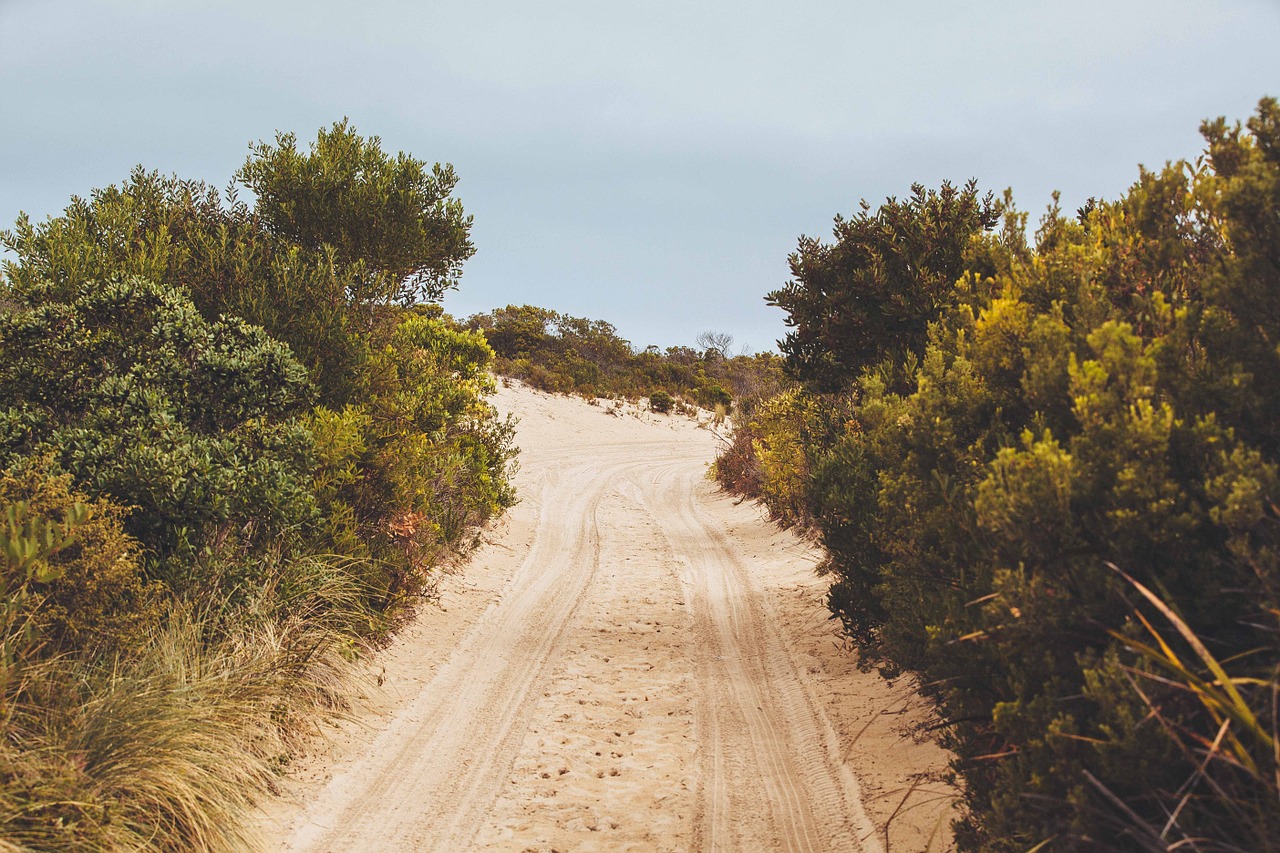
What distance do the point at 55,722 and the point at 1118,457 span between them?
17.2 ft

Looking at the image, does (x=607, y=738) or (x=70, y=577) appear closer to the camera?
(x=70, y=577)

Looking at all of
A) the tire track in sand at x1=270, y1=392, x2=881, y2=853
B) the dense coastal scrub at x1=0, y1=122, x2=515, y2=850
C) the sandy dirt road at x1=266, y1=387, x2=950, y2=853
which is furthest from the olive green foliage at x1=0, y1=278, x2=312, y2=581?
the tire track in sand at x1=270, y1=392, x2=881, y2=853

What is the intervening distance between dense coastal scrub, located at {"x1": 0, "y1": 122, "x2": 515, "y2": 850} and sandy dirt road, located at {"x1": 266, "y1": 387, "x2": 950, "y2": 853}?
2.16ft

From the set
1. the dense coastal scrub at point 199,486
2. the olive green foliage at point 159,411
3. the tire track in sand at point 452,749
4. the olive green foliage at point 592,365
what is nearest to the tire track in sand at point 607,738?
the tire track in sand at point 452,749

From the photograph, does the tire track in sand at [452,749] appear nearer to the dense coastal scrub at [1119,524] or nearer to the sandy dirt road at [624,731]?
the sandy dirt road at [624,731]

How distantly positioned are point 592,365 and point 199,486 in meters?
35.2

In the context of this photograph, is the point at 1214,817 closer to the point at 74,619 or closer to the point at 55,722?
the point at 55,722

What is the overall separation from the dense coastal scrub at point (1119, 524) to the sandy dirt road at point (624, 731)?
4.20 ft

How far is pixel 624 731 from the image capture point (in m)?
6.36

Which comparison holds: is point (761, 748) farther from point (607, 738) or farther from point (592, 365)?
point (592, 365)

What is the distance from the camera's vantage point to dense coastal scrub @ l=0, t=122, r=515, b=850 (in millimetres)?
4086

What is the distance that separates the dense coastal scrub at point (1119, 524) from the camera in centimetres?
269

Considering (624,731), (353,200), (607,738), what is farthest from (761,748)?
(353,200)

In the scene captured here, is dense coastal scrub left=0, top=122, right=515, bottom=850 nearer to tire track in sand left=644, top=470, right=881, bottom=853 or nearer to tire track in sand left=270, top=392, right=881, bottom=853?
tire track in sand left=270, top=392, right=881, bottom=853
